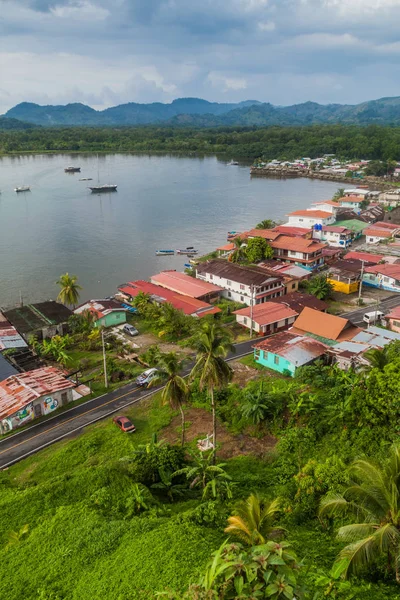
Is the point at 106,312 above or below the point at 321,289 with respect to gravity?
below

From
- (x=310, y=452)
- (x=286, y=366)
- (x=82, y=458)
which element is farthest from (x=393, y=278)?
(x=82, y=458)

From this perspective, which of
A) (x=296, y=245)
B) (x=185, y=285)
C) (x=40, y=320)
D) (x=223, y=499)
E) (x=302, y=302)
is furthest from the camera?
(x=296, y=245)

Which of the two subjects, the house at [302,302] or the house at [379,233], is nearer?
the house at [302,302]

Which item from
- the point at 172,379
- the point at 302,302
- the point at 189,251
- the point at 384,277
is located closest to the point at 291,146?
the point at 189,251

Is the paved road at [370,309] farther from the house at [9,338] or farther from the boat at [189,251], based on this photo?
the boat at [189,251]

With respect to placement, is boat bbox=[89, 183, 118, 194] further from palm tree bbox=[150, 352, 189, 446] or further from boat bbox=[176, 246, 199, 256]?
palm tree bbox=[150, 352, 189, 446]

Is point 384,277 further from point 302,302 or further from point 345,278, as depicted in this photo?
point 302,302

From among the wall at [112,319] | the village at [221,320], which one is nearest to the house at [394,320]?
the village at [221,320]

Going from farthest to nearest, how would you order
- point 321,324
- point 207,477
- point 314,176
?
point 314,176
point 321,324
point 207,477
